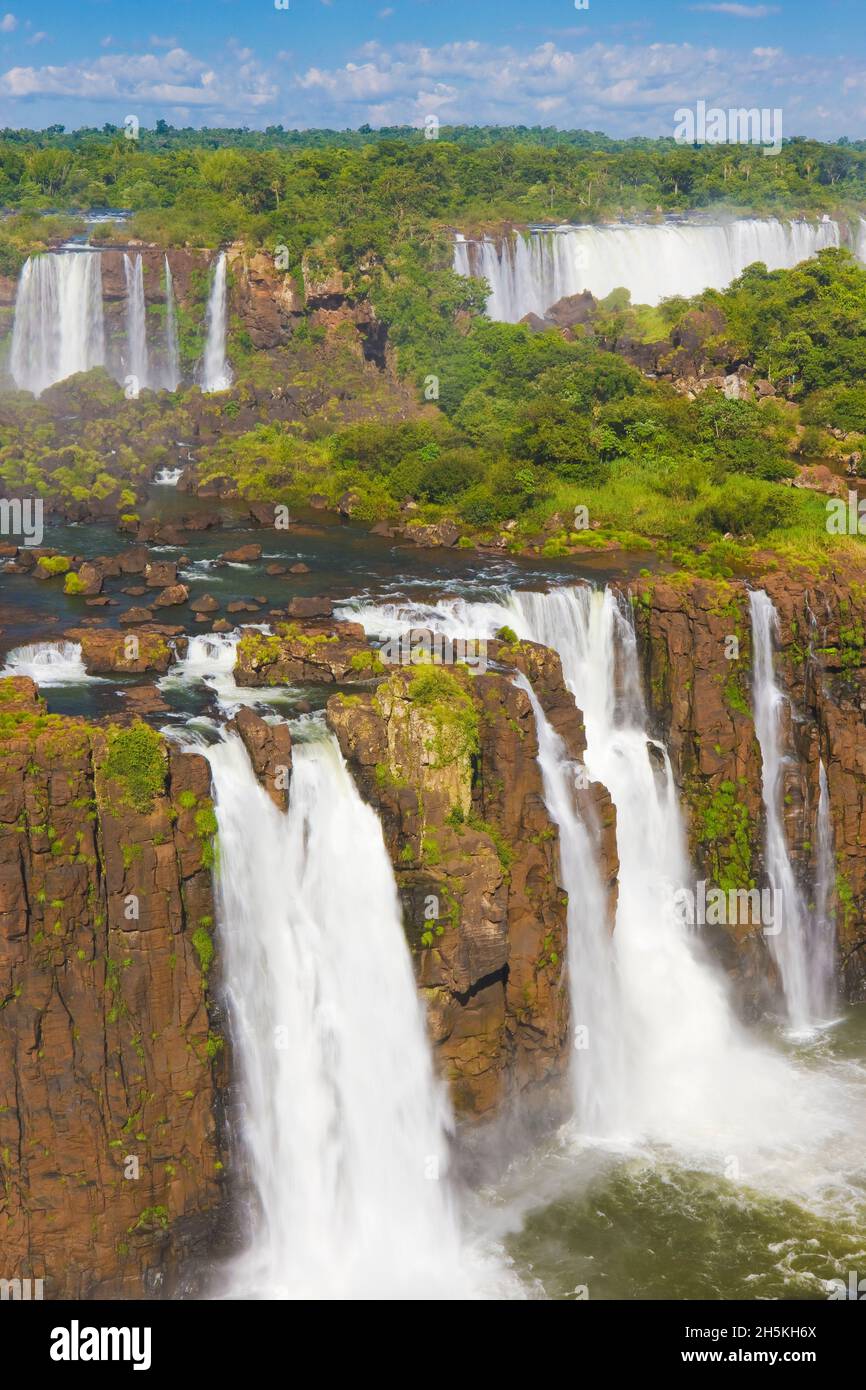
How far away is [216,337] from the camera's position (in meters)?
62.4

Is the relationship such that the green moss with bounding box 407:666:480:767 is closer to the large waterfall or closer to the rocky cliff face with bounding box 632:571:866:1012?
the rocky cliff face with bounding box 632:571:866:1012

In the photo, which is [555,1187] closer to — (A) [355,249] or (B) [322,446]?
(B) [322,446]

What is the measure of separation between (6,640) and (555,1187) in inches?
656

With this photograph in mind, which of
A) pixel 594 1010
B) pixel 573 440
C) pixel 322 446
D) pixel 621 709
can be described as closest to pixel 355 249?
pixel 322 446

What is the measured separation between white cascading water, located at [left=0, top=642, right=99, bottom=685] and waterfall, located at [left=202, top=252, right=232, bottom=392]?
3143 centimetres

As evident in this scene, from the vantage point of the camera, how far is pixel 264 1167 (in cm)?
2572

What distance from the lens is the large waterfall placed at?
69.6 meters

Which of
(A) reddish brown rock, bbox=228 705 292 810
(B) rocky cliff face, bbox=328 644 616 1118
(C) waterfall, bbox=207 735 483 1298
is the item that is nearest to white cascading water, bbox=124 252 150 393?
(B) rocky cliff face, bbox=328 644 616 1118

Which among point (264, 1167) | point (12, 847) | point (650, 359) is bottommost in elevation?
point (264, 1167)

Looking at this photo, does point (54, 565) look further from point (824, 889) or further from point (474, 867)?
point (824, 889)

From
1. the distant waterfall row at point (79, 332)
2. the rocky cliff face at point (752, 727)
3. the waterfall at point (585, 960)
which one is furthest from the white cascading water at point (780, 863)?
the distant waterfall row at point (79, 332)

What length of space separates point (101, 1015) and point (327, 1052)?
4451mm

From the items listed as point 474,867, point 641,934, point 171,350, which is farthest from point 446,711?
point 171,350

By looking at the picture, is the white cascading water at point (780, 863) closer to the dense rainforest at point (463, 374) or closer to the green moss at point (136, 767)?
the dense rainforest at point (463, 374)
